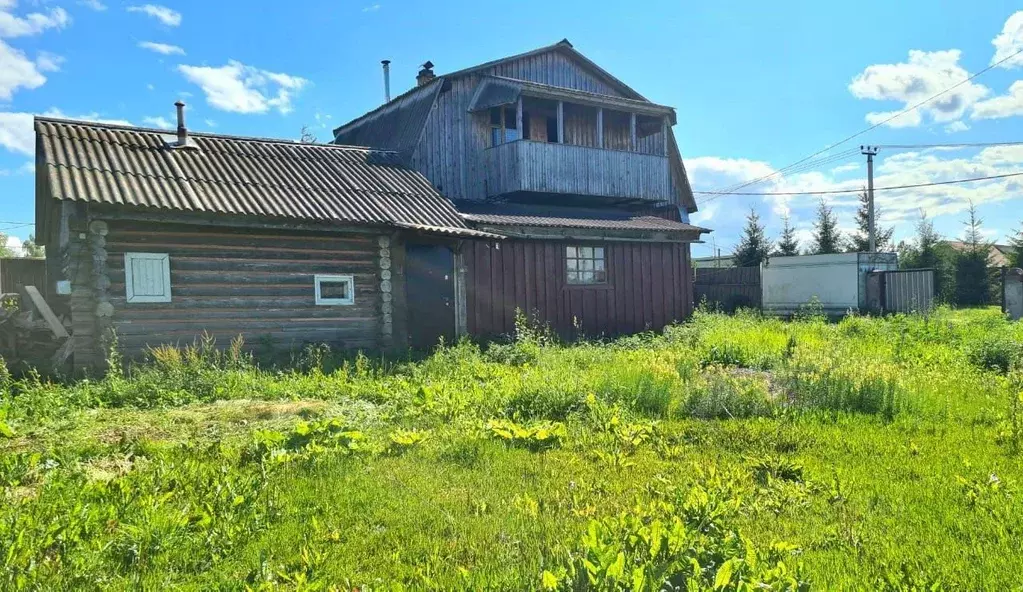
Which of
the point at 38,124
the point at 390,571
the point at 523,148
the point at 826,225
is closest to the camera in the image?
the point at 390,571

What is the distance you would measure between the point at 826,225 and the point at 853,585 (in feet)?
124

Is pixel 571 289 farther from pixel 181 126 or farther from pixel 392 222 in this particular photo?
pixel 181 126

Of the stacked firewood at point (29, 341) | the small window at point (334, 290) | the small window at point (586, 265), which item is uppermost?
the small window at point (586, 265)

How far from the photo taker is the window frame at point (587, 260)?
16.6 meters

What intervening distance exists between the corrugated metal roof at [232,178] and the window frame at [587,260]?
3423mm

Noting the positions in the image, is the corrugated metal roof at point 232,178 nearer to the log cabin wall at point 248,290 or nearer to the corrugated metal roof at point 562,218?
the log cabin wall at point 248,290

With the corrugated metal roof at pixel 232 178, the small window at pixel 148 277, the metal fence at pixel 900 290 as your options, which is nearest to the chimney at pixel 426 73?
the corrugated metal roof at pixel 232 178

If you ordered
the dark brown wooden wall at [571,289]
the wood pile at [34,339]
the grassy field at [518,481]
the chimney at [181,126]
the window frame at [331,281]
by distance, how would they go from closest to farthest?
the grassy field at [518,481] < the wood pile at [34,339] < the window frame at [331,281] < the chimney at [181,126] < the dark brown wooden wall at [571,289]

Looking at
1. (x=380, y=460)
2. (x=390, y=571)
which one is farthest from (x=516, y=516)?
(x=380, y=460)

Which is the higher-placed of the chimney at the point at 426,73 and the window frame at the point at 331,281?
the chimney at the point at 426,73

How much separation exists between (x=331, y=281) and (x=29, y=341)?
17.1ft

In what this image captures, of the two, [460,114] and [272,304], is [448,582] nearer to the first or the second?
[272,304]

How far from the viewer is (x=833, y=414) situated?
278 inches

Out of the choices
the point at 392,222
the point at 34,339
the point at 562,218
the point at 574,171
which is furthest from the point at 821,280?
the point at 34,339
